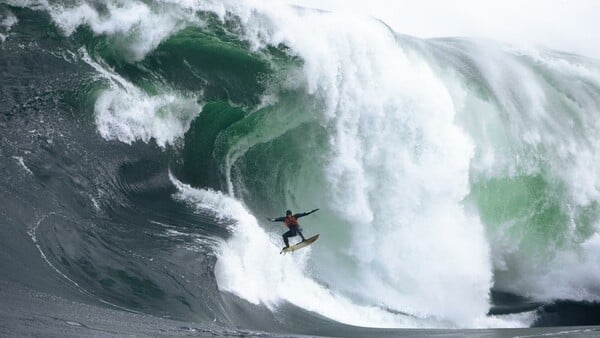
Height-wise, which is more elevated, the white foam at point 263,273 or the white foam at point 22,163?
the white foam at point 22,163

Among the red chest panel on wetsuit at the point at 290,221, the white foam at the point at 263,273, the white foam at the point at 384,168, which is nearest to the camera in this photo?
the white foam at the point at 263,273

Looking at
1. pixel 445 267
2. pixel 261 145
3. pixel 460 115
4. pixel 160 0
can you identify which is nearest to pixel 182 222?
pixel 261 145

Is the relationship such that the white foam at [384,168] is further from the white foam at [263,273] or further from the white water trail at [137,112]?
the white water trail at [137,112]

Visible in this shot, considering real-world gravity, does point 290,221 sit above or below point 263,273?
above

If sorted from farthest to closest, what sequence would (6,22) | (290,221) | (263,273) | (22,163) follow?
(6,22)
(290,221)
(263,273)
(22,163)

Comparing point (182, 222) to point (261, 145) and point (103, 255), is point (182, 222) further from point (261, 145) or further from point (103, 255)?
point (261, 145)

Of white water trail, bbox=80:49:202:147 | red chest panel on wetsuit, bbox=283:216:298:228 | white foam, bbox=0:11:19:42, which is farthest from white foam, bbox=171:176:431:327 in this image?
white foam, bbox=0:11:19:42

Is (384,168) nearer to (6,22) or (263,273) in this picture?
(263,273)

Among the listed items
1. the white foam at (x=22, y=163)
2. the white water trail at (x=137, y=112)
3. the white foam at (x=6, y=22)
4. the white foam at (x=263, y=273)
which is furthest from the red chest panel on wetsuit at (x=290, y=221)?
the white foam at (x=6, y=22)

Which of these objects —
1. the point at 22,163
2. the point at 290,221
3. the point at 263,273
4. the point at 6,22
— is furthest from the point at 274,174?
the point at 6,22
